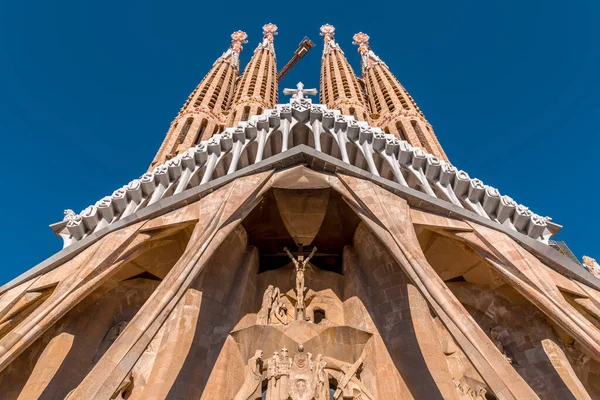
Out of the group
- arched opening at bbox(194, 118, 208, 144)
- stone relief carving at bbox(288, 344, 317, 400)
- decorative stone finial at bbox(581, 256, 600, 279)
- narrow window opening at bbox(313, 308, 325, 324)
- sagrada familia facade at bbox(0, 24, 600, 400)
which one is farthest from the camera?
arched opening at bbox(194, 118, 208, 144)

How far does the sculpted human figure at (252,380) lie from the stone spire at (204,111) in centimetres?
1060

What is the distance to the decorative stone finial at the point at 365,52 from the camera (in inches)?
1172

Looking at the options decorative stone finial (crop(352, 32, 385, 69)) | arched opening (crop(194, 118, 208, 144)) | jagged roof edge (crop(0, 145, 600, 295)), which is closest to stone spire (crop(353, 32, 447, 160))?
decorative stone finial (crop(352, 32, 385, 69))

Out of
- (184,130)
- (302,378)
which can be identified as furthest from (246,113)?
(302,378)

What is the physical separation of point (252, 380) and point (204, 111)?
16281 millimetres

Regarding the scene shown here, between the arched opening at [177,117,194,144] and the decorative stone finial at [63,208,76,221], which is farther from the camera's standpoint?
the arched opening at [177,117,194,144]

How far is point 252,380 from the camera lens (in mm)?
8875

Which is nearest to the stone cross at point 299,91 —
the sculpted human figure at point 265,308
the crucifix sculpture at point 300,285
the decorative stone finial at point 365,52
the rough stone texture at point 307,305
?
the rough stone texture at point 307,305

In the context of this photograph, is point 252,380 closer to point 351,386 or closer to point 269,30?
point 351,386

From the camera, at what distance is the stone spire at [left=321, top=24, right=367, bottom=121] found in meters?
23.4

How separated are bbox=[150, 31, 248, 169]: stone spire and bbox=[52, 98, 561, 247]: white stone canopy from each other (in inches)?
284

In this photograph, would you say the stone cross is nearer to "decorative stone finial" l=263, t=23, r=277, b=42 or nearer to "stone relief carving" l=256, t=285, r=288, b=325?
"stone relief carving" l=256, t=285, r=288, b=325

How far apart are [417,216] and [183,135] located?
14390 millimetres

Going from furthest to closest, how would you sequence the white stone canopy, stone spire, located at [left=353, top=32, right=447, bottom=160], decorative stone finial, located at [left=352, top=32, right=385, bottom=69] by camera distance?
decorative stone finial, located at [left=352, top=32, right=385, bottom=69] → stone spire, located at [left=353, top=32, right=447, bottom=160] → the white stone canopy
